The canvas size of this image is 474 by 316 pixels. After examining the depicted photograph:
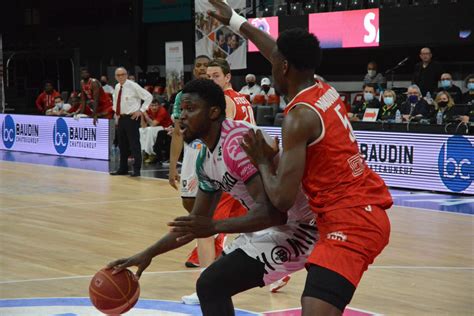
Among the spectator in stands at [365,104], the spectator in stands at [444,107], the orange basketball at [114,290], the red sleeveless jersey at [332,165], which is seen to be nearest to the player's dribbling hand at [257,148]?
the red sleeveless jersey at [332,165]

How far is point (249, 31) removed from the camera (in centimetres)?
481

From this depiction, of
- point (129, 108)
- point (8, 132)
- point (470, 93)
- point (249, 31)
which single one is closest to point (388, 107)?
point (470, 93)

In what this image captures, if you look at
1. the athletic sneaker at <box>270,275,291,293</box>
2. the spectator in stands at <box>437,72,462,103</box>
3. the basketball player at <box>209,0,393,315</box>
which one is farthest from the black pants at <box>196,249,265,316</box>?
the spectator in stands at <box>437,72,462,103</box>

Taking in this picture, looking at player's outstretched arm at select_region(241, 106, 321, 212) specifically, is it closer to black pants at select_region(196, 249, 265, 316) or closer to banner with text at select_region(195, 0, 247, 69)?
black pants at select_region(196, 249, 265, 316)

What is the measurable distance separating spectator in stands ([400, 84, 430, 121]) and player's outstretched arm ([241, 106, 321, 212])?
416 inches

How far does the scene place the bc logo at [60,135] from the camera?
19.4 meters

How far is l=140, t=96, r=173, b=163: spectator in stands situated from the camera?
705 inches

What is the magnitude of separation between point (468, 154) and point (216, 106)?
Result: 861cm

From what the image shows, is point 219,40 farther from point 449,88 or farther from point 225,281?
point 225,281

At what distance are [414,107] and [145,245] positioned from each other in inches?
271

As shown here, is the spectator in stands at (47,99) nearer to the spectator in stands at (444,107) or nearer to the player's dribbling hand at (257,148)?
the spectator in stands at (444,107)

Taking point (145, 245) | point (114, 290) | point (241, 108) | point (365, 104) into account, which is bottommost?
point (145, 245)

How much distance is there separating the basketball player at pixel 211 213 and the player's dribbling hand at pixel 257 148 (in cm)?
21

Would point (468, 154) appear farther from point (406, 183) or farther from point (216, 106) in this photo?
point (216, 106)
